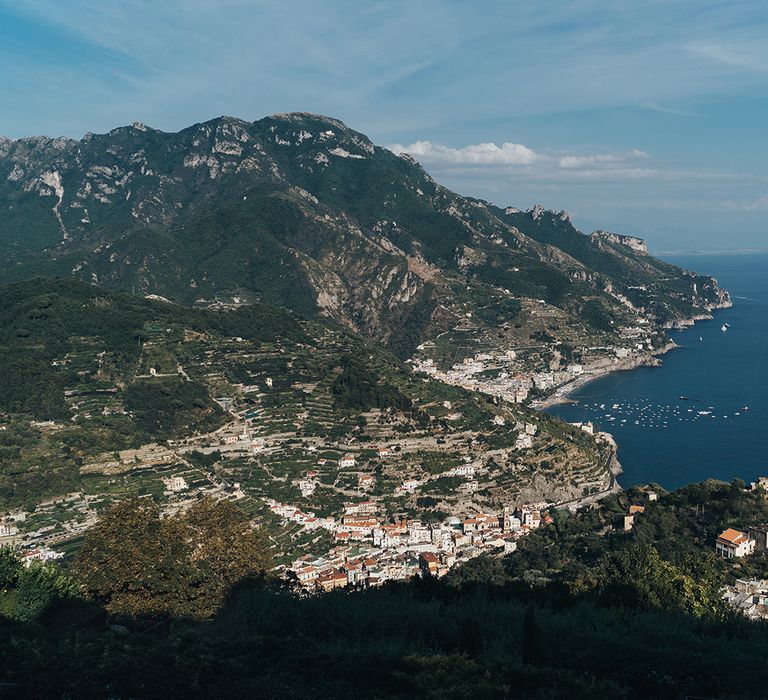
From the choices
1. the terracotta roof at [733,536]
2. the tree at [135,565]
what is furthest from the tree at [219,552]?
the terracotta roof at [733,536]

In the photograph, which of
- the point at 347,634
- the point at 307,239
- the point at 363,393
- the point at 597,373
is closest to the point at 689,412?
the point at 597,373

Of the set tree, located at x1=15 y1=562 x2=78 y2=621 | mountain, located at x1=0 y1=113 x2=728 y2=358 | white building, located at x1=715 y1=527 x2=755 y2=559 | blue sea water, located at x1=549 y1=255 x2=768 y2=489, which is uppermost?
mountain, located at x1=0 y1=113 x2=728 y2=358

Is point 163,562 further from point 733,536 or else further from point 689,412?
point 689,412

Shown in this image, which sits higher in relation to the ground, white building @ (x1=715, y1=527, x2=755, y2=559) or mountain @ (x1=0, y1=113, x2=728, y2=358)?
mountain @ (x1=0, y1=113, x2=728, y2=358)

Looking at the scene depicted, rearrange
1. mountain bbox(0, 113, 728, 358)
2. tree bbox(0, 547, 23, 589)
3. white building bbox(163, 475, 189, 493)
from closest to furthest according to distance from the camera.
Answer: tree bbox(0, 547, 23, 589) → white building bbox(163, 475, 189, 493) → mountain bbox(0, 113, 728, 358)

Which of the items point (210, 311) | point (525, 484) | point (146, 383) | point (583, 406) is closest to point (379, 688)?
point (525, 484)

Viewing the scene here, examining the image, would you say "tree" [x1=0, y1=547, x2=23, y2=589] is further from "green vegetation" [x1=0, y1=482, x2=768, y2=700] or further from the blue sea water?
the blue sea water

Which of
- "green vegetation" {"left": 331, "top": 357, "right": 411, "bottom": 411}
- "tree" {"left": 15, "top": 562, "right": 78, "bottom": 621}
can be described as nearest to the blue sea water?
"green vegetation" {"left": 331, "top": 357, "right": 411, "bottom": 411}
